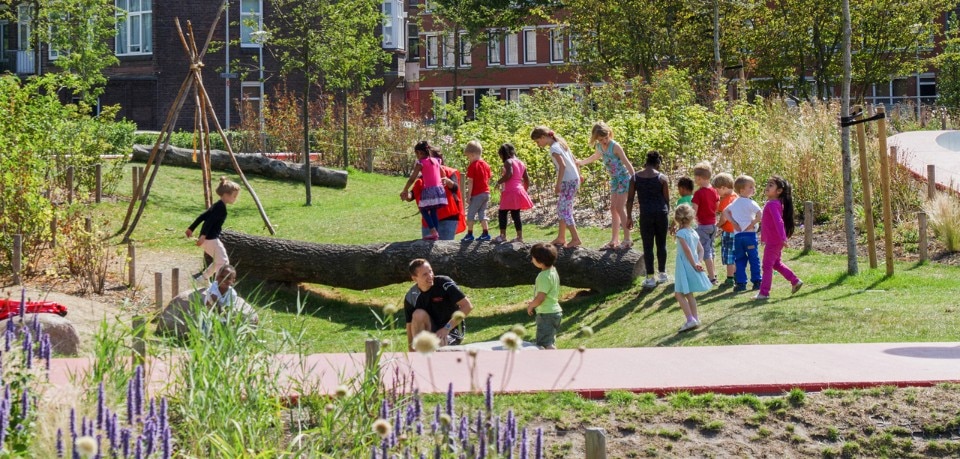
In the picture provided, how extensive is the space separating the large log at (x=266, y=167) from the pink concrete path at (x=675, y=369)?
1740cm

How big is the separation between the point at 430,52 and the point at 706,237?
2174 inches

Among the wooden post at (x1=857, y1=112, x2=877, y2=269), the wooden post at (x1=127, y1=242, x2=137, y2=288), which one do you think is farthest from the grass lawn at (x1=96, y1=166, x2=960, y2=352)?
the wooden post at (x1=127, y1=242, x2=137, y2=288)

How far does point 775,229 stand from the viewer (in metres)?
12.3

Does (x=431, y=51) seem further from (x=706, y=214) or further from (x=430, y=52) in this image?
(x=706, y=214)

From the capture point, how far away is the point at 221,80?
46312 millimetres

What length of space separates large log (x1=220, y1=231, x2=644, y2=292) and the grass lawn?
0.88 ft

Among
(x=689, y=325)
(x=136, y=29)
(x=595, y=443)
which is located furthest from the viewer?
(x=136, y=29)

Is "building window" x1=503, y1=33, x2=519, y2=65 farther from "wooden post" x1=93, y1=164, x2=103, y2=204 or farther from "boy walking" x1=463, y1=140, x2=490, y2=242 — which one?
"boy walking" x1=463, y1=140, x2=490, y2=242

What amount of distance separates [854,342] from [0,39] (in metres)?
50.5

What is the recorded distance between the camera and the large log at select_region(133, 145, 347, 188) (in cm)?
2714

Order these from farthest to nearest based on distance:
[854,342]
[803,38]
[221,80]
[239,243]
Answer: [221,80]
[803,38]
[239,243]
[854,342]

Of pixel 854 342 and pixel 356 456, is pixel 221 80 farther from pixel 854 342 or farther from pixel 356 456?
pixel 356 456

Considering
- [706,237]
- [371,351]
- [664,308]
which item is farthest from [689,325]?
[371,351]

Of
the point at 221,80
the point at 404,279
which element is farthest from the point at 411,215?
the point at 221,80
